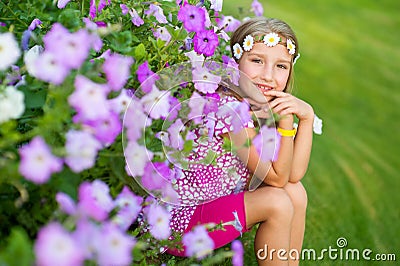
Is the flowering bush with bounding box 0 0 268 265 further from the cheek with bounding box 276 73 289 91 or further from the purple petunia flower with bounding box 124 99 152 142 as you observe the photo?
the cheek with bounding box 276 73 289 91

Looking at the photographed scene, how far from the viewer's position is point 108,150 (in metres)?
1.58

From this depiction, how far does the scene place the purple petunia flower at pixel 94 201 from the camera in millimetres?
1172

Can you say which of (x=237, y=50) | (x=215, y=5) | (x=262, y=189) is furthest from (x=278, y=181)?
(x=215, y=5)

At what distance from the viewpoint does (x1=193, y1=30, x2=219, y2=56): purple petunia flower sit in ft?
6.64

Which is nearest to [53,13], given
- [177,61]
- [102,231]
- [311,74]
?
[177,61]

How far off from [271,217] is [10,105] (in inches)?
38.8

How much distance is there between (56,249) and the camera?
99cm

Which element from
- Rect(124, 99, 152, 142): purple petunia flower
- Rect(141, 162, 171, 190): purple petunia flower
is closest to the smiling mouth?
Rect(141, 162, 171, 190): purple petunia flower

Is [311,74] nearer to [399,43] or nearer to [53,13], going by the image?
[399,43]

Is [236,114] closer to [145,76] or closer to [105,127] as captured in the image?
[145,76]

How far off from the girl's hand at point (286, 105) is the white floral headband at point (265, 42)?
20 cm

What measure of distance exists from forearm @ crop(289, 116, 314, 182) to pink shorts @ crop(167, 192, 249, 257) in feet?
0.82

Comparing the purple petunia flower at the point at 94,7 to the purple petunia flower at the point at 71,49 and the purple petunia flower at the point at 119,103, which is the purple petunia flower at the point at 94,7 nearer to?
the purple petunia flower at the point at 119,103

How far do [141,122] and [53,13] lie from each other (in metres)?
0.86
